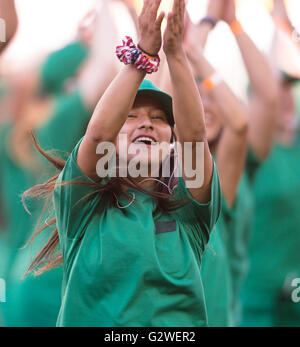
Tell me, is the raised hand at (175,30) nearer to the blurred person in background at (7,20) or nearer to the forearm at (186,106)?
the forearm at (186,106)

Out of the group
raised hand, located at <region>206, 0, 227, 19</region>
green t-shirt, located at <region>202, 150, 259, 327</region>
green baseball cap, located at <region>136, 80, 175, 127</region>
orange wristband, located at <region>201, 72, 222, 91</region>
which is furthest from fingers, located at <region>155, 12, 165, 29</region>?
raised hand, located at <region>206, 0, 227, 19</region>

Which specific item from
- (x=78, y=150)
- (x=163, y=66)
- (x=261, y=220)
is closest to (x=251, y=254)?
(x=261, y=220)

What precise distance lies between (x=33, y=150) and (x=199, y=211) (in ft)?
3.61

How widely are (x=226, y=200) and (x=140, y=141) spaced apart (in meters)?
0.95

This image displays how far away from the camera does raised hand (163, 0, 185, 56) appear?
1.73 metres

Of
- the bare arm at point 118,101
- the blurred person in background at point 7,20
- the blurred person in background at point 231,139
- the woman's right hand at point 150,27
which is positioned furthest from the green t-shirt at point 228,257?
the blurred person in background at point 7,20

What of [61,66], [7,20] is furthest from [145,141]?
[61,66]

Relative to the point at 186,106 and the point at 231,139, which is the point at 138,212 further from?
the point at 231,139

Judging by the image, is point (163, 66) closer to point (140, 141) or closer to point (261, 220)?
point (140, 141)

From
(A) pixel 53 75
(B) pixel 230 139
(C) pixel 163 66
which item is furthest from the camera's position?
(A) pixel 53 75

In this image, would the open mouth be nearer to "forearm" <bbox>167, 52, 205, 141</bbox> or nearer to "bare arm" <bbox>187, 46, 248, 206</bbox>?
"forearm" <bbox>167, 52, 205, 141</bbox>

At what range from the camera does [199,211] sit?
1963mm

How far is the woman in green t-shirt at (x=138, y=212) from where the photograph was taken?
1.78m

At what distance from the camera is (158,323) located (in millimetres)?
1835
